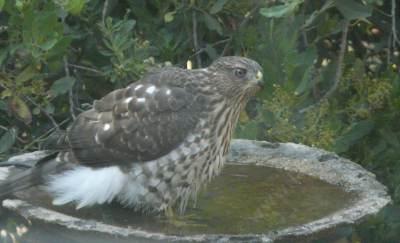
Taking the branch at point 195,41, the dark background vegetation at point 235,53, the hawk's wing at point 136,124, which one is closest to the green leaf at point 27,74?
the dark background vegetation at point 235,53

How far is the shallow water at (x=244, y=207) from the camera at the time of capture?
12.5 feet

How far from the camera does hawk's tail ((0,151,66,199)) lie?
3996 mm

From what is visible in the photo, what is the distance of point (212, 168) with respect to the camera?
13.8ft

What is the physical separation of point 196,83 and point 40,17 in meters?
0.98

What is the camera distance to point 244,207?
4.08 m

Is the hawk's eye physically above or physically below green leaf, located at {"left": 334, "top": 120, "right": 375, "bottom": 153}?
above

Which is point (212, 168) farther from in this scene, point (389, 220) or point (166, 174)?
point (389, 220)

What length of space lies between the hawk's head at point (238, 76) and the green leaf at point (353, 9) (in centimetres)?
85

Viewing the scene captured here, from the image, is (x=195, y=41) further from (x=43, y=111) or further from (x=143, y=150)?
(x=143, y=150)

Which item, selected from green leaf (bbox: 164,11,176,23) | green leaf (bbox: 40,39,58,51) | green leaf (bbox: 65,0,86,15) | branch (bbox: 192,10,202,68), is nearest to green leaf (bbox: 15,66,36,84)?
green leaf (bbox: 40,39,58,51)

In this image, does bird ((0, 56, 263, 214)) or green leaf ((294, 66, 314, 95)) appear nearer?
bird ((0, 56, 263, 214))

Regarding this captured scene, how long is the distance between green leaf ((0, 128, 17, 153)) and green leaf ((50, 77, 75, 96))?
0.35m

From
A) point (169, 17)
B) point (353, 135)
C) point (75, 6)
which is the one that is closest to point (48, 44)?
point (75, 6)

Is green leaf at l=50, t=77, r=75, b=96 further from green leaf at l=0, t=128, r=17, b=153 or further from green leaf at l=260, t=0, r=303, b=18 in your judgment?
green leaf at l=260, t=0, r=303, b=18
